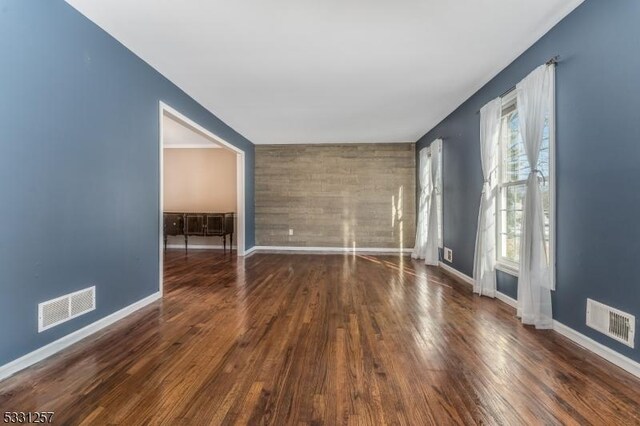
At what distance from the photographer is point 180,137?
669 cm

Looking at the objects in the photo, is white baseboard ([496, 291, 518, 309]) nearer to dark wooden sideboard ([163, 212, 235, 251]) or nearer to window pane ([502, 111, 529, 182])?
window pane ([502, 111, 529, 182])

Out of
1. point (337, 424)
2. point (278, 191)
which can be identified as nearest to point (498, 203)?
point (337, 424)

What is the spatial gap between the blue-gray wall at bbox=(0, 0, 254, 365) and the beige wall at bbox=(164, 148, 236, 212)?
162 inches

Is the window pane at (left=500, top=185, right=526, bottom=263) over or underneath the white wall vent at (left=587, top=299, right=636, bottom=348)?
over

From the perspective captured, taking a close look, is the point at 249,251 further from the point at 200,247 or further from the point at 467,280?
the point at 467,280

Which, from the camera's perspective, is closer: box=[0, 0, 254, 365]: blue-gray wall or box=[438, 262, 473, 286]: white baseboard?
box=[0, 0, 254, 365]: blue-gray wall

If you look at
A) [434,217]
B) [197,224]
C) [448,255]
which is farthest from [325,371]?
[197,224]

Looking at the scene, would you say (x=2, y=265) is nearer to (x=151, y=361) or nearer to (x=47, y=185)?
(x=47, y=185)

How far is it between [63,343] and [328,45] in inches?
125

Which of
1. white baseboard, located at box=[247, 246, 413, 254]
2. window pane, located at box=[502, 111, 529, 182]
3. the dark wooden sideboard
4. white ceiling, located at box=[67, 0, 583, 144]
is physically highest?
white ceiling, located at box=[67, 0, 583, 144]

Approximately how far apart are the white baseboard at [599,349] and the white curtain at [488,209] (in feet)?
3.18

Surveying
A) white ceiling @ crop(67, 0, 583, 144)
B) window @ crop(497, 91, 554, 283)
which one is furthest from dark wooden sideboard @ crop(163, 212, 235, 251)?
window @ crop(497, 91, 554, 283)

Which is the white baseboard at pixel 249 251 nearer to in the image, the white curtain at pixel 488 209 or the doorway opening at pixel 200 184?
the doorway opening at pixel 200 184

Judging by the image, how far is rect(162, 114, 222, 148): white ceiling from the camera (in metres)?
5.82
